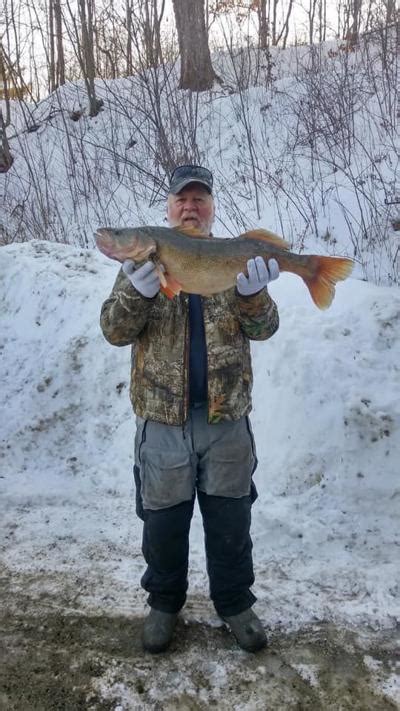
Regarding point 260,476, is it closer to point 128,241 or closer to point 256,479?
point 256,479

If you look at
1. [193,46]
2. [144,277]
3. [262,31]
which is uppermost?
[262,31]

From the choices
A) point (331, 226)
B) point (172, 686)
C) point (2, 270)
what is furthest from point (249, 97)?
point (172, 686)

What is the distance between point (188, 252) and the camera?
2076 millimetres

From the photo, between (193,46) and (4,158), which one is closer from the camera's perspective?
(193,46)

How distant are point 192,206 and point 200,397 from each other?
2.73 feet

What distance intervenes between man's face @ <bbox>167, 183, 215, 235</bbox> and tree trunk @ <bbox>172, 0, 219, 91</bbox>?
793 cm

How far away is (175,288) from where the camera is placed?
2.09 meters

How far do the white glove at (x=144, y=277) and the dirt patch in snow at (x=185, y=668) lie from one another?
158 centimetres

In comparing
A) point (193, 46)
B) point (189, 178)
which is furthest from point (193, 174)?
point (193, 46)

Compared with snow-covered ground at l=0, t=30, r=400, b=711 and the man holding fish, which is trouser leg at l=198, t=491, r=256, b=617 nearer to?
the man holding fish

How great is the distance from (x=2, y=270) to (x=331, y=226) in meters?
3.37

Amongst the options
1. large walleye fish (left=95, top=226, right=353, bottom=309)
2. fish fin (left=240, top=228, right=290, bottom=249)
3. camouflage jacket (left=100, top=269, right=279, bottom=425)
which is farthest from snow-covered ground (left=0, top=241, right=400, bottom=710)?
fish fin (left=240, top=228, right=290, bottom=249)

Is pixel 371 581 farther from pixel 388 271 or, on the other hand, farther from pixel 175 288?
pixel 388 271

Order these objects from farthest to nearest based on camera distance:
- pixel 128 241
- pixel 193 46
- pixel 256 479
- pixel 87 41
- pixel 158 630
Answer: pixel 87 41 < pixel 193 46 < pixel 256 479 < pixel 158 630 < pixel 128 241
